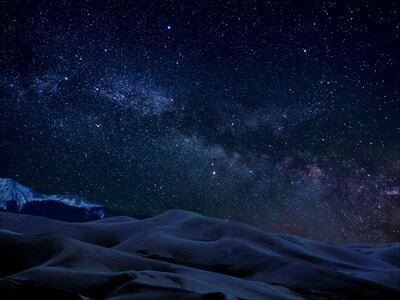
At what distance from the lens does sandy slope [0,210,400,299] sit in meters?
2.08

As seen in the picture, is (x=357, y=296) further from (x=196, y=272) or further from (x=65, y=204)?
(x=65, y=204)

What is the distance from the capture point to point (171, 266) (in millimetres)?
3135

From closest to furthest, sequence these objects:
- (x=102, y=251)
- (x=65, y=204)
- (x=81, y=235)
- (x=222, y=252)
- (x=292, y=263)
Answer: (x=102, y=251) → (x=292, y=263) → (x=222, y=252) → (x=81, y=235) → (x=65, y=204)

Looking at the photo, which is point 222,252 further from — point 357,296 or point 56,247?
point 56,247

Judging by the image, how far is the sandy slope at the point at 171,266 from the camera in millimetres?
2082

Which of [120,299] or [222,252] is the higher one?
[222,252]

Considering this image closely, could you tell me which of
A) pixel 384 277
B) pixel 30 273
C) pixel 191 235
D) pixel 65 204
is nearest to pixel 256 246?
pixel 191 235

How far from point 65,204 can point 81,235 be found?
148410 millimetres

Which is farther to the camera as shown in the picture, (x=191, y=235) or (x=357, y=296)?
(x=191, y=235)

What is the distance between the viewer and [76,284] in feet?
7.09

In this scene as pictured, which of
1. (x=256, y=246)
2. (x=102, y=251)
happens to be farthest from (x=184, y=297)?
(x=256, y=246)

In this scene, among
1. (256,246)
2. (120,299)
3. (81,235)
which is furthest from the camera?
(81,235)

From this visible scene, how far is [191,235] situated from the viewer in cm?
490

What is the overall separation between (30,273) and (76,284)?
0.37 m
